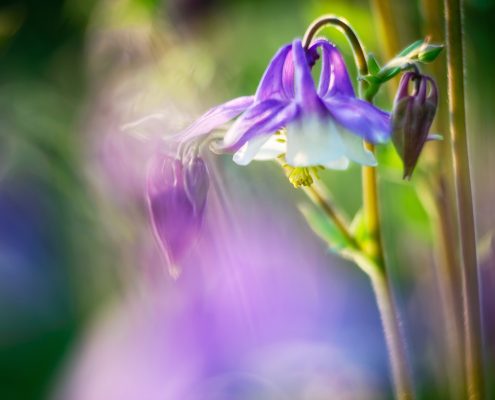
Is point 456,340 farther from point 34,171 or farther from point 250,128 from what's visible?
point 34,171

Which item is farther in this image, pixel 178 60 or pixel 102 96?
pixel 102 96

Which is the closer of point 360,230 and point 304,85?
point 304,85

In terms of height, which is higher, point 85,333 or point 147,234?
point 147,234

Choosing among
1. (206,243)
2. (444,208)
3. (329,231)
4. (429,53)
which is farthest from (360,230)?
(206,243)

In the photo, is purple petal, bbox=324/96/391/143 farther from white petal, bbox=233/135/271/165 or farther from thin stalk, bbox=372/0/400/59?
thin stalk, bbox=372/0/400/59

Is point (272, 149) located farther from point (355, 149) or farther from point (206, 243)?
point (206, 243)

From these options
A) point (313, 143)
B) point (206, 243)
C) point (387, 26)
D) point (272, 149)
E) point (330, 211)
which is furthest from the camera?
point (206, 243)

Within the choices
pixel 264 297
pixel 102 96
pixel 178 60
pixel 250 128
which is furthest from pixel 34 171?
pixel 250 128
